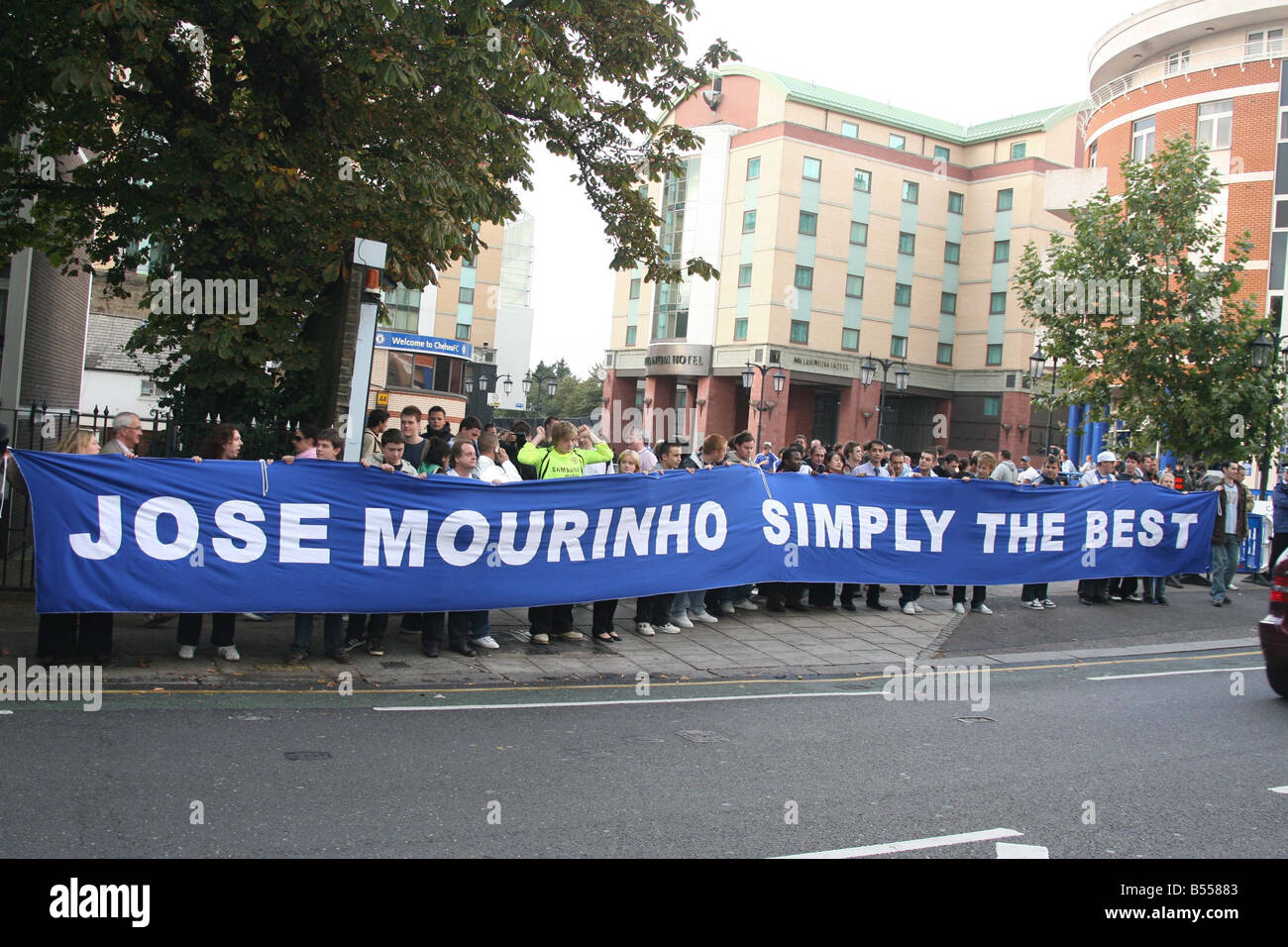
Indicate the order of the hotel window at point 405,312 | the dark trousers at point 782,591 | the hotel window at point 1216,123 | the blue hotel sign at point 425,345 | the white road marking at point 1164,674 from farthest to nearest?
the hotel window at point 405,312
the blue hotel sign at point 425,345
the hotel window at point 1216,123
the dark trousers at point 782,591
the white road marking at point 1164,674

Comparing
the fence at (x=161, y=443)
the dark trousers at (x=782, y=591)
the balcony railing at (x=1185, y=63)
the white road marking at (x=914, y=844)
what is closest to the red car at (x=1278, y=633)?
the white road marking at (x=914, y=844)

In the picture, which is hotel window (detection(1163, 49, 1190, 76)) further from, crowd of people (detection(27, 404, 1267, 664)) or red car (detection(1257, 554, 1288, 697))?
red car (detection(1257, 554, 1288, 697))

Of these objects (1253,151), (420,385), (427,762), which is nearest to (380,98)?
(427,762)

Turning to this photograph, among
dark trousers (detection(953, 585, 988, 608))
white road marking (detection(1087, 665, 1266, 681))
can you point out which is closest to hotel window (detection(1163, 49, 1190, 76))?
dark trousers (detection(953, 585, 988, 608))

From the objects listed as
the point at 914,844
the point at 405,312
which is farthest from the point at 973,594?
the point at 405,312

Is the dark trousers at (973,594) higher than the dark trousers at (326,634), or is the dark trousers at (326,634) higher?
the dark trousers at (973,594)

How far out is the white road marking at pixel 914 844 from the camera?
184 inches

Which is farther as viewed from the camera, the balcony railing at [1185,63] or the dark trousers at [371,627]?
the balcony railing at [1185,63]

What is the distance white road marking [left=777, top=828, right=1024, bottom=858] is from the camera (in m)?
4.68

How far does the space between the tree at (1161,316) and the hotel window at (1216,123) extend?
16.2 metres
